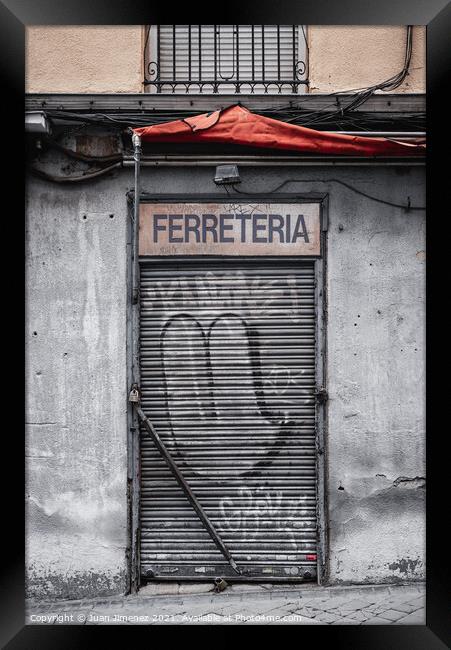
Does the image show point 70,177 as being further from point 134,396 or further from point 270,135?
point 134,396

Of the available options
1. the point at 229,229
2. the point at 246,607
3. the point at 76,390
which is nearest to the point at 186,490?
the point at 246,607

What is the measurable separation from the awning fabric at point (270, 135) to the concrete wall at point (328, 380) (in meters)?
0.49

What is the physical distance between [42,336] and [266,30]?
4.00m

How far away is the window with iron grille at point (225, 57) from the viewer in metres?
5.92

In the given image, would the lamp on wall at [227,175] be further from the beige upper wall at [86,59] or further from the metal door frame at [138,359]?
the beige upper wall at [86,59]

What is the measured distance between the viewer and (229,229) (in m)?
5.71

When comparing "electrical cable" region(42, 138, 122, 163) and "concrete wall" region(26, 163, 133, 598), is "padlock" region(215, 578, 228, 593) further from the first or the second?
"electrical cable" region(42, 138, 122, 163)

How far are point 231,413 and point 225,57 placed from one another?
374 cm

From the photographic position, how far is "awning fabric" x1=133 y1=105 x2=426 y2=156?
17.1ft

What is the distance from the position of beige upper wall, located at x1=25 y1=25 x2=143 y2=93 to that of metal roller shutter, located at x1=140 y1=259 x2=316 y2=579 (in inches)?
76.4
